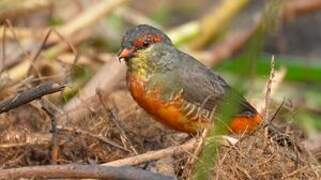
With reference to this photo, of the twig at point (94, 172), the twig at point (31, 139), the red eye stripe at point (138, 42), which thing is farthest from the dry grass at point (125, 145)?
the twig at point (94, 172)

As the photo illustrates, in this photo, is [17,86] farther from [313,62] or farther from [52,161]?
[313,62]

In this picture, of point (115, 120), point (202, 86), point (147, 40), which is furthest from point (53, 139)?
point (202, 86)

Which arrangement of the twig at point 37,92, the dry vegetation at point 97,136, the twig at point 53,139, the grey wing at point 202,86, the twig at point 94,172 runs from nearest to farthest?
the twig at point 94,172 → the twig at point 37,92 → the dry vegetation at point 97,136 → the twig at point 53,139 → the grey wing at point 202,86

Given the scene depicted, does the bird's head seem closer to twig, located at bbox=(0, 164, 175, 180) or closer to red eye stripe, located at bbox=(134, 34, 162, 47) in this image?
red eye stripe, located at bbox=(134, 34, 162, 47)

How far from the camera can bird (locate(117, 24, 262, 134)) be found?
4.24 meters

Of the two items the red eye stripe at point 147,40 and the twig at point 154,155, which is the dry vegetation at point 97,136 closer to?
the twig at point 154,155

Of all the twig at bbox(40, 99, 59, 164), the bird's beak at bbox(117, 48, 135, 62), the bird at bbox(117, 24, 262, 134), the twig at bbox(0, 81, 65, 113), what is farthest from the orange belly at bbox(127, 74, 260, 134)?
the twig at bbox(0, 81, 65, 113)

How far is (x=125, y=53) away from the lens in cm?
424

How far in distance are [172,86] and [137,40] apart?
0.25m

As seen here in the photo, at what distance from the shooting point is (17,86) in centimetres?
463

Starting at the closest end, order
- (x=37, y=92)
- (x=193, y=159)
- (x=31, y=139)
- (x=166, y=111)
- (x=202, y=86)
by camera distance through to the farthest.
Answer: (x=37, y=92) < (x=193, y=159) < (x=166, y=111) < (x=31, y=139) < (x=202, y=86)

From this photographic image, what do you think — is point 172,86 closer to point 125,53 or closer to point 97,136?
point 125,53

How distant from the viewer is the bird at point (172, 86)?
4242 millimetres

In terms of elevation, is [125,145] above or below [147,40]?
below
